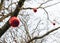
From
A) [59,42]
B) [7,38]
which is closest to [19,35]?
[7,38]

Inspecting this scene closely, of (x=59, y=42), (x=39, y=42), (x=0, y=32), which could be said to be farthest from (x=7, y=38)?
(x=0, y=32)

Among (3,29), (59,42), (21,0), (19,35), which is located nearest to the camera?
(21,0)

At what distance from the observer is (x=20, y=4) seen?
9.60 ft

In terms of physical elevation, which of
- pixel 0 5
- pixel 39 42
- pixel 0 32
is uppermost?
pixel 0 5

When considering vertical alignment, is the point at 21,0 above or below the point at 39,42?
above

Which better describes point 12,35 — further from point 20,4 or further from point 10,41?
point 20,4

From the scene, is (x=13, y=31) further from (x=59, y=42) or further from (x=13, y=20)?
(x=13, y=20)

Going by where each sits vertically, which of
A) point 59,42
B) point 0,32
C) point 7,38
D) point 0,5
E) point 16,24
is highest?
point 16,24

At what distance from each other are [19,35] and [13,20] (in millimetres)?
7078

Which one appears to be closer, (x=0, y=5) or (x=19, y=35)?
(x=0, y=5)

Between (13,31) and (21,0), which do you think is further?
(13,31)

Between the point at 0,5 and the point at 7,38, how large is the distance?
5.30 meters

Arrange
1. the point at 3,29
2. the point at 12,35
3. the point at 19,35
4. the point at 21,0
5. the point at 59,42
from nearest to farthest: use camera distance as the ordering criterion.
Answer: the point at 21,0
the point at 3,29
the point at 12,35
the point at 19,35
the point at 59,42

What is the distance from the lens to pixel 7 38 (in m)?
8.38
